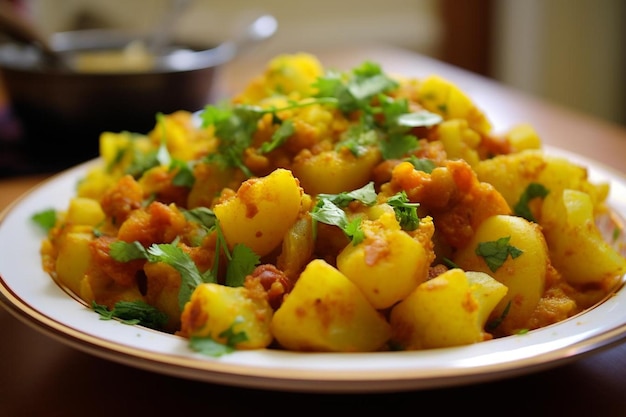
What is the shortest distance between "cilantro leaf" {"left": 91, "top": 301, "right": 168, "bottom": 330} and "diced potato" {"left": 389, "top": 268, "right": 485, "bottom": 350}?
1.15 feet

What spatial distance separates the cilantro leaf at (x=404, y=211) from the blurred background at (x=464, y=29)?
11.6ft

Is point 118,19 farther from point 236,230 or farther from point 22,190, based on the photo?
point 236,230

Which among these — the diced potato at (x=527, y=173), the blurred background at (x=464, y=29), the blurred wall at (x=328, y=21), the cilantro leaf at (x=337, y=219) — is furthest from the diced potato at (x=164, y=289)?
the blurred wall at (x=328, y=21)

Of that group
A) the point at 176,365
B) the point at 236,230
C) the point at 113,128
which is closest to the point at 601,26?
the point at 113,128

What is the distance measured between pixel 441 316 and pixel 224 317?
278mm

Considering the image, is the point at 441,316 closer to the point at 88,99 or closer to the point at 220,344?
the point at 220,344

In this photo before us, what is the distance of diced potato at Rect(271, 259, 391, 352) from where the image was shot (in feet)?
3.32

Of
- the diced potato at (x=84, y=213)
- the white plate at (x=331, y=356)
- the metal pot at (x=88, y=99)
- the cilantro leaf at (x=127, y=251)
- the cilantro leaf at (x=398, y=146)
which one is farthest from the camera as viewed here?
the metal pot at (x=88, y=99)

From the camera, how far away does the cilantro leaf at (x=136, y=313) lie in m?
1.15

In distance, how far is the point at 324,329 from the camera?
1.01 metres

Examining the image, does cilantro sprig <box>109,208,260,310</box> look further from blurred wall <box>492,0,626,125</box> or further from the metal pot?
blurred wall <box>492,0,626,125</box>

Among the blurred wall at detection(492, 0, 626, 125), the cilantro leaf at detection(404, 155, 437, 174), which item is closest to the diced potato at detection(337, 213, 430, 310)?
the cilantro leaf at detection(404, 155, 437, 174)

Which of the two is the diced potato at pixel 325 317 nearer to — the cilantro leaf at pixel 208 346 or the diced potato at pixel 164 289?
the cilantro leaf at pixel 208 346

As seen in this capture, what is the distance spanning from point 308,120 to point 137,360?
63 centimetres
